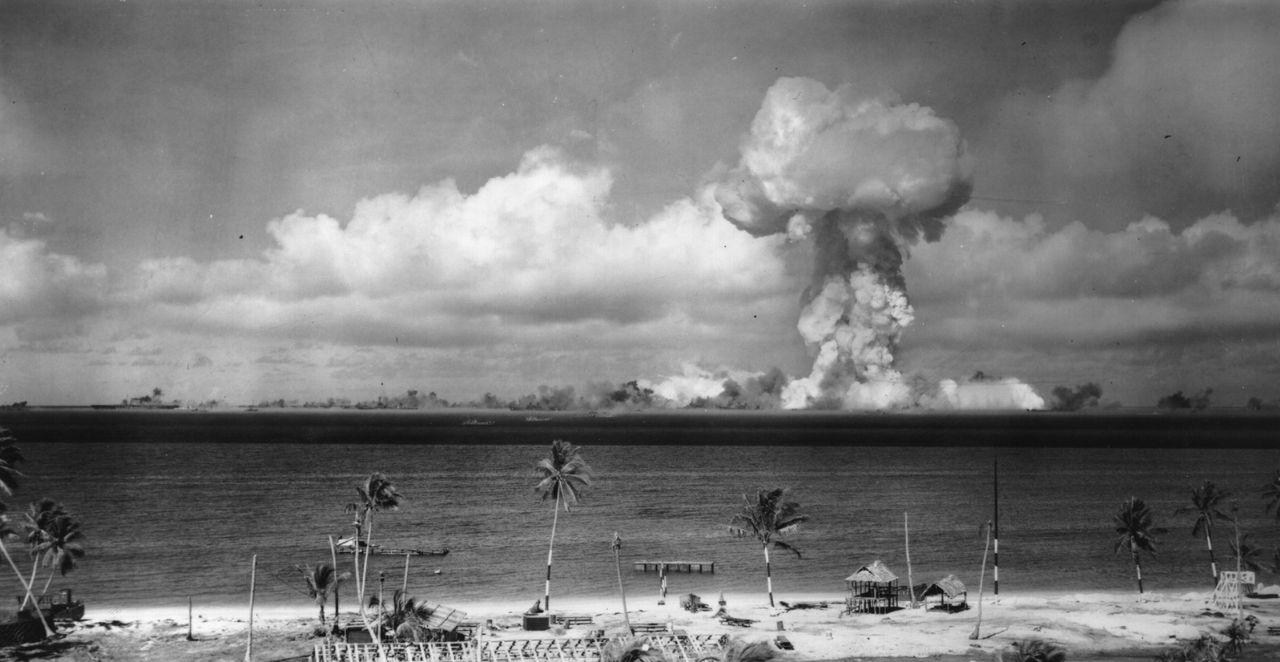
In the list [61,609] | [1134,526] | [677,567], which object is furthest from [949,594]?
[61,609]

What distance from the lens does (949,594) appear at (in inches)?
2687

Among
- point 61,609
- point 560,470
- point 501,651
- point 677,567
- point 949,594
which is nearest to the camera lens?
point 501,651

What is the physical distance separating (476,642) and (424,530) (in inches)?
2696

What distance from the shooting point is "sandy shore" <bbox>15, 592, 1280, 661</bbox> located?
5728cm

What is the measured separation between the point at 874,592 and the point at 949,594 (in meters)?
5.09

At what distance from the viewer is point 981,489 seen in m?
176

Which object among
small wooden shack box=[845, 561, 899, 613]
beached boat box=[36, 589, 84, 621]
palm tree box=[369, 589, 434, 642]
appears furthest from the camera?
small wooden shack box=[845, 561, 899, 613]

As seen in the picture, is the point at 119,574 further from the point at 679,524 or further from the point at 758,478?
the point at 758,478

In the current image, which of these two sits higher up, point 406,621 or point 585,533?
point 406,621

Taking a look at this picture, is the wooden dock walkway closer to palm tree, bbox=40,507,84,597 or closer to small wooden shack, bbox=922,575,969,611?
palm tree, bbox=40,507,84,597

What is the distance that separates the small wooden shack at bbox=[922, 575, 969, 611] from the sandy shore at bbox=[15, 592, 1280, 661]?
126cm

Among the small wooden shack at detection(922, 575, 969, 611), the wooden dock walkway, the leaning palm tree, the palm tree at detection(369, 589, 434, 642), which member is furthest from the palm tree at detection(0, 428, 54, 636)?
the small wooden shack at detection(922, 575, 969, 611)

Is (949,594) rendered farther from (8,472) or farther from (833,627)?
(8,472)

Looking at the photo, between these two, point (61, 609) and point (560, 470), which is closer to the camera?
point (61, 609)
